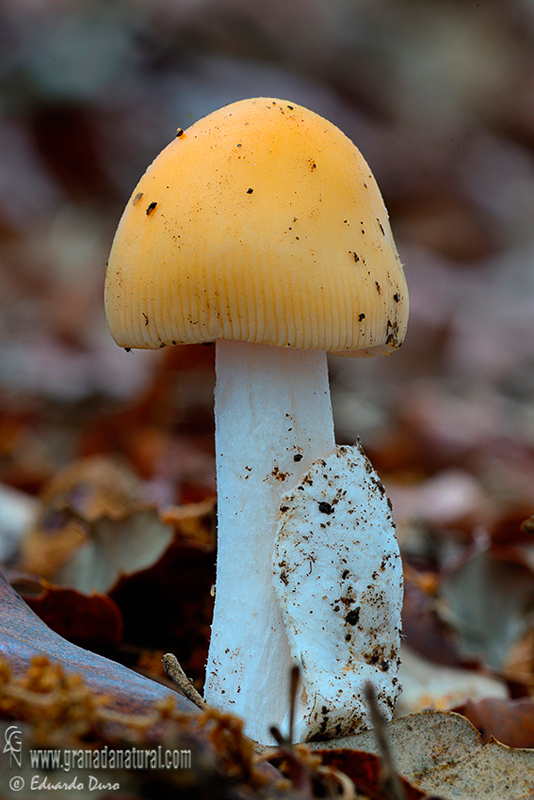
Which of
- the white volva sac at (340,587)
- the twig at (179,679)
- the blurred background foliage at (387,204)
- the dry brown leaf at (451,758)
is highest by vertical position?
the blurred background foliage at (387,204)

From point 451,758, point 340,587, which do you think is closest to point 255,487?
point 340,587

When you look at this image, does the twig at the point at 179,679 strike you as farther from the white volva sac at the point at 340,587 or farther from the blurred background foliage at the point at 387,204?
the blurred background foliage at the point at 387,204

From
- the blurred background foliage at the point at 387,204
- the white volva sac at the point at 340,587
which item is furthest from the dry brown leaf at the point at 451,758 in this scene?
the blurred background foliage at the point at 387,204

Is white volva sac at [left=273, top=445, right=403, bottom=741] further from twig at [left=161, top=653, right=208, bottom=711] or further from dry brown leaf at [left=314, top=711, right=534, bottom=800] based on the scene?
twig at [left=161, top=653, right=208, bottom=711]

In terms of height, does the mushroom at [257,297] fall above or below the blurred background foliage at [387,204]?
below

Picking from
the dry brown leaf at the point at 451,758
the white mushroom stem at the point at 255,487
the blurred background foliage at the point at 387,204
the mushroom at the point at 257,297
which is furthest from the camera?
the blurred background foliage at the point at 387,204

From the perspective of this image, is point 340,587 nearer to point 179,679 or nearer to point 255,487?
point 255,487

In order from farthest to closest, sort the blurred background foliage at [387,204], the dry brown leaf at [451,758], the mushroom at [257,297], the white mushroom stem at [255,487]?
the blurred background foliage at [387,204]
the white mushroom stem at [255,487]
the mushroom at [257,297]
the dry brown leaf at [451,758]
